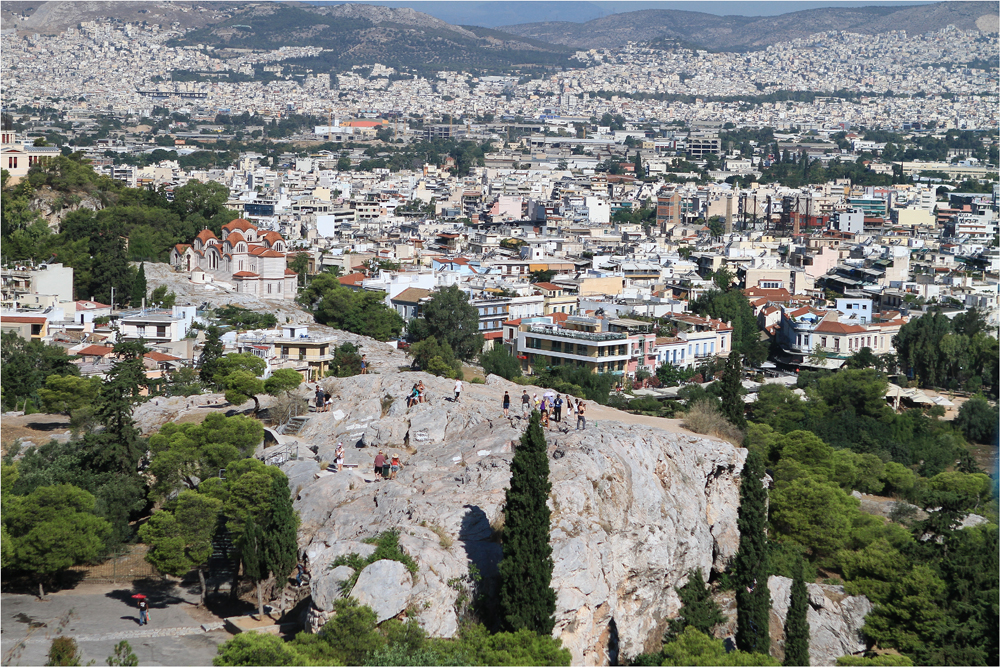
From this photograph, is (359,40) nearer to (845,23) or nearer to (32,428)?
(845,23)

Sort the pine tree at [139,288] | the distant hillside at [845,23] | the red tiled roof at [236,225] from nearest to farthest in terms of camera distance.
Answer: the pine tree at [139,288]
the red tiled roof at [236,225]
the distant hillside at [845,23]

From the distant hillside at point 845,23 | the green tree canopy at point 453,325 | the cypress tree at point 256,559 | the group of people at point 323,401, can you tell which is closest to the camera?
the cypress tree at point 256,559

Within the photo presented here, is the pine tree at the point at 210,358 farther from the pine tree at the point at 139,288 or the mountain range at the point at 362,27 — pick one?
the mountain range at the point at 362,27

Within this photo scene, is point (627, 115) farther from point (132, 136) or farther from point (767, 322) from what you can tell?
point (767, 322)

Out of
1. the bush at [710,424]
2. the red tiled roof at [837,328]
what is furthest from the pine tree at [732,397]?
the red tiled roof at [837,328]

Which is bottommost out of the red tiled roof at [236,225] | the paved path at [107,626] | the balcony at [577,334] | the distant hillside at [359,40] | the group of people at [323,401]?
the paved path at [107,626]

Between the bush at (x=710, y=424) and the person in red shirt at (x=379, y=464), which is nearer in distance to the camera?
the person in red shirt at (x=379, y=464)

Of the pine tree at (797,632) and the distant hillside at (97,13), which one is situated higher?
the distant hillside at (97,13)

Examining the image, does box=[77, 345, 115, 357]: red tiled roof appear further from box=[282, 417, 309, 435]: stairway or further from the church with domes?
box=[282, 417, 309, 435]: stairway
